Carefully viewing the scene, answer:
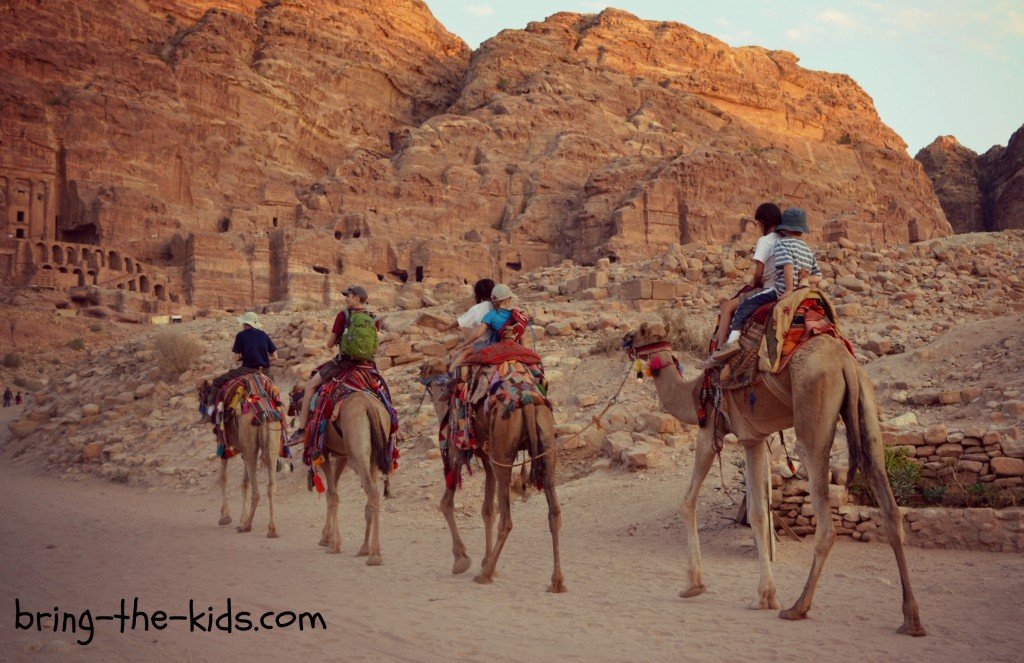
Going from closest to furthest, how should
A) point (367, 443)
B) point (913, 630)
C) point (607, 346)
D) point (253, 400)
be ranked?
1. point (913, 630)
2. point (367, 443)
3. point (253, 400)
4. point (607, 346)

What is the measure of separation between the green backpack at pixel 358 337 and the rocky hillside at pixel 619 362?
3665 millimetres

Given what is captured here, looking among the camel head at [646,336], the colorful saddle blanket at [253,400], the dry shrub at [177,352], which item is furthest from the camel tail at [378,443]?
the dry shrub at [177,352]

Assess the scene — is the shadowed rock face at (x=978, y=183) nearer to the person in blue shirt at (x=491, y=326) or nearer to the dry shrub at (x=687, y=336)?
the dry shrub at (x=687, y=336)

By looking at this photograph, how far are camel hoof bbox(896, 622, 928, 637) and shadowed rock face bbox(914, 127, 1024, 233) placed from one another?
2851 inches

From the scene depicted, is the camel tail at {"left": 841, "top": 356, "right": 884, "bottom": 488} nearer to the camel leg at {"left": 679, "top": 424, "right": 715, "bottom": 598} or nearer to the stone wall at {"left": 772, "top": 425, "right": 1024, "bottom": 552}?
the camel leg at {"left": 679, "top": 424, "right": 715, "bottom": 598}

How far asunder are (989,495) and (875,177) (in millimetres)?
71379

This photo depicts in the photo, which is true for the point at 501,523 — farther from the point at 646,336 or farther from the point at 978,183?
the point at 978,183

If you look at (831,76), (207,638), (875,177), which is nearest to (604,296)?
(207,638)

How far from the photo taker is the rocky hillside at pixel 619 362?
1241 cm

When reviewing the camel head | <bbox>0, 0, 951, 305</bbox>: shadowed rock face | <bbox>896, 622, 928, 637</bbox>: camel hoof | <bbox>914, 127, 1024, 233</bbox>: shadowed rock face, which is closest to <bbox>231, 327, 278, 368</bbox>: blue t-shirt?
the camel head

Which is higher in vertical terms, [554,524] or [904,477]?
[904,477]

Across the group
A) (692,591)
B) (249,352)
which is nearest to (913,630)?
(692,591)

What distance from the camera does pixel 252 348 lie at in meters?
11.1

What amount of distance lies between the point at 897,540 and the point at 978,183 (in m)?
86.3
